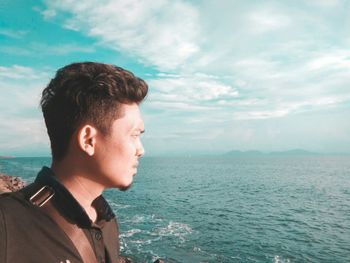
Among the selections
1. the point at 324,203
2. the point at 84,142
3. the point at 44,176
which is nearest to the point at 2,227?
the point at 44,176

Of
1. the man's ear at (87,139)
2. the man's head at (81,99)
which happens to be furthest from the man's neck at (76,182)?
the man's ear at (87,139)

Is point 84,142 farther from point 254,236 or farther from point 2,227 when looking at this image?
point 254,236

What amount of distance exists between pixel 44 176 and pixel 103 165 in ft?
1.64

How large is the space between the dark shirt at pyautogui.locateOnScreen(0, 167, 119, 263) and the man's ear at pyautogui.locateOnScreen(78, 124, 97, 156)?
0.36m

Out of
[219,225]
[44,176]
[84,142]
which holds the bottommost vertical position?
[219,225]

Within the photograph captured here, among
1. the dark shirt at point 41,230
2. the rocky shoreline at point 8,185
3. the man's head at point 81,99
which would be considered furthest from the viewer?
the rocky shoreline at point 8,185

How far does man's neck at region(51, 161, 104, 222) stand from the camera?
2.65 meters

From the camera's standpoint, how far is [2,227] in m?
1.97

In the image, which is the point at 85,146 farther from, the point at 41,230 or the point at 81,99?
the point at 41,230

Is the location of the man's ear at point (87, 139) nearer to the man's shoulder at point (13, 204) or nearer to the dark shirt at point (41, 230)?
the dark shirt at point (41, 230)

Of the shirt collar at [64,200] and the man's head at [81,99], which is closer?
the shirt collar at [64,200]

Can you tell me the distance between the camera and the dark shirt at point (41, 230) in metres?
2.00

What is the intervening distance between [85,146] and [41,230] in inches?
29.5

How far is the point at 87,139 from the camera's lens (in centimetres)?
260
